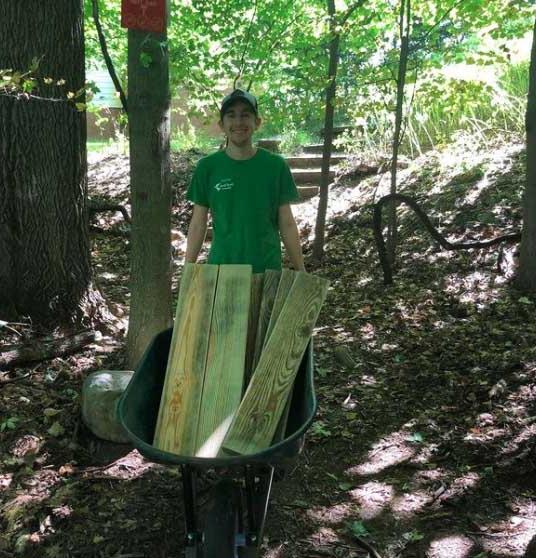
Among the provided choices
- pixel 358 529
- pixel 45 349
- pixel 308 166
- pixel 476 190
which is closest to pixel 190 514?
pixel 358 529

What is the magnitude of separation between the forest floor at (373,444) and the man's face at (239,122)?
199 cm

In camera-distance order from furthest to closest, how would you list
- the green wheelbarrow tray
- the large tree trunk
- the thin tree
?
1. the thin tree
2. the large tree trunk
3. the green wheelbarrow tray

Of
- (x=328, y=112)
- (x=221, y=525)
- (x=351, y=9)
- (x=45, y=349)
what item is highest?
(x=351, y=9)

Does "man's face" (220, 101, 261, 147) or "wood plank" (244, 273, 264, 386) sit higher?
"man's face" (220, 101, 261, 147)

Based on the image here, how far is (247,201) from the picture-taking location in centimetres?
314

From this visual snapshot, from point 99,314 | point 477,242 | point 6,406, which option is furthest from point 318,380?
point 477,242

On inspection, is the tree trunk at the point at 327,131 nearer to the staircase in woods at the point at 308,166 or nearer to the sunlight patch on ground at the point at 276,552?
the staircase in woods at the point at 308,166

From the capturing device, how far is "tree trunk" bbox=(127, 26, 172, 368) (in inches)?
147

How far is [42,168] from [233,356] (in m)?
2.92

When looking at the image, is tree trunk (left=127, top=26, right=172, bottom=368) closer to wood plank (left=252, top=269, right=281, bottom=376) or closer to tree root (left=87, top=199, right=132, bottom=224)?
wood plank (left=252, top=269, right=281, bottom=376)

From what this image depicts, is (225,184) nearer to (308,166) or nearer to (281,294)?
(281,294)

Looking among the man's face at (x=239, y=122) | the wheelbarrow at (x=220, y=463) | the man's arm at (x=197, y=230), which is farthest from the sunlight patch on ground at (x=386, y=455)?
the man's face at (x=239, y=122)

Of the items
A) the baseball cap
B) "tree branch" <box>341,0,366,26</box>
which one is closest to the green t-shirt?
the baseball cap

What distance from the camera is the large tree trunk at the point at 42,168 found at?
14.7ft
